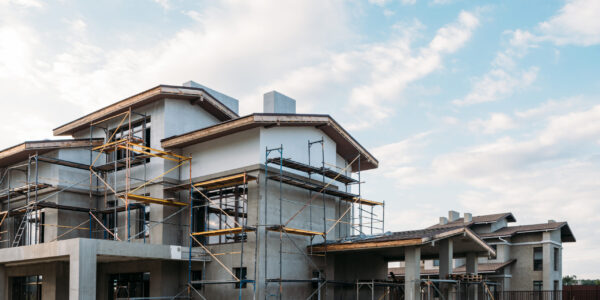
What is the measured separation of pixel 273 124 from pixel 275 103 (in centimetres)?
309

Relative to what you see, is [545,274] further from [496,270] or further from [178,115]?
[178,115]

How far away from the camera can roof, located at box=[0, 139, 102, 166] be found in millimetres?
25484

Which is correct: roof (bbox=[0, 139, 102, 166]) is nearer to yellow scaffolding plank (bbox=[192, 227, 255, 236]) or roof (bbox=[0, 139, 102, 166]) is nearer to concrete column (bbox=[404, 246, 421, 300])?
yellow scaffolding plank (bbox=[192, 227, 255, 236])

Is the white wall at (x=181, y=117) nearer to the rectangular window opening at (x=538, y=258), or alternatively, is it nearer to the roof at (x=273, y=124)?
the roof at (x=273, y=124)

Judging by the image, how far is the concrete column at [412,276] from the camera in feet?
65.3

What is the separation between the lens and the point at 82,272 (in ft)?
60.8

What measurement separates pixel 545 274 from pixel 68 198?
29.4 m

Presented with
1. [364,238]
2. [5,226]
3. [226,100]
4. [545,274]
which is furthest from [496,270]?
[5,226]

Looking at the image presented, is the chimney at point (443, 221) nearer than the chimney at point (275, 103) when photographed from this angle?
No

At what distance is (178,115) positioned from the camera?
25.2 meters

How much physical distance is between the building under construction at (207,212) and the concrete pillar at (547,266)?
1386 cm

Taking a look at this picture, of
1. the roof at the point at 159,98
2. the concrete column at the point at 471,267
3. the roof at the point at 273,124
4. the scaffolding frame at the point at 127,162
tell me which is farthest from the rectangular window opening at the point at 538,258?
the scaffolding frame at the point at 127,162

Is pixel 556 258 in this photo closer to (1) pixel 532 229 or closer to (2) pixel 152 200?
(1) pixel 532 229

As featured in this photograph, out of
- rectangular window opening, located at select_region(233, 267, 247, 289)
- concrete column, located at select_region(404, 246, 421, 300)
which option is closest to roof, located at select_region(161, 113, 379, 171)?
rectangular window opening, located at select_region(233, 267, 247, 289)
